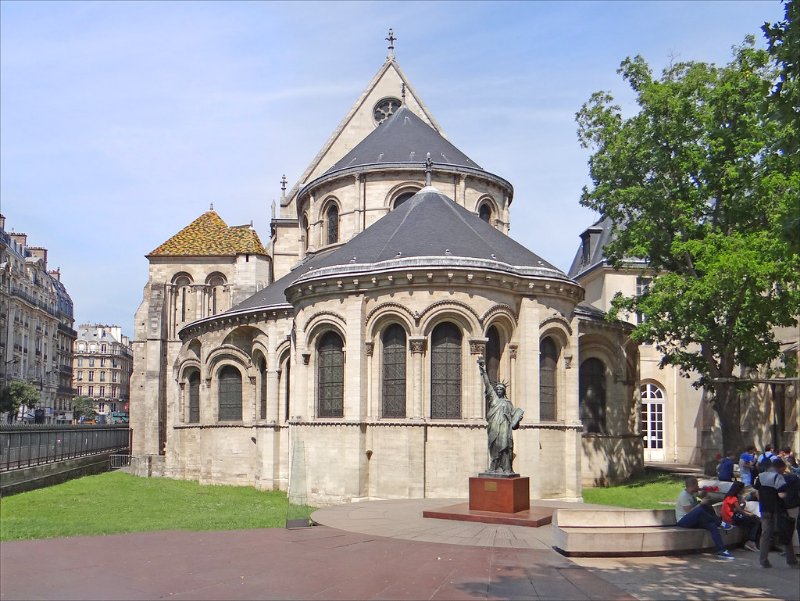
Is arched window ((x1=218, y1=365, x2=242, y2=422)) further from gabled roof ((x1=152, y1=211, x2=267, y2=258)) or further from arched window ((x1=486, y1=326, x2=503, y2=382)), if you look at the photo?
arched window ((x1=486, y1=326, x2=503, y2=382))

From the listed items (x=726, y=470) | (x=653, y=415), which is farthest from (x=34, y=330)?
(x=726, y=470)

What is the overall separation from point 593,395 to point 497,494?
13.6 metres

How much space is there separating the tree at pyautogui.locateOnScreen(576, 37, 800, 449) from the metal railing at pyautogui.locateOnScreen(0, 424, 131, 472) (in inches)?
775

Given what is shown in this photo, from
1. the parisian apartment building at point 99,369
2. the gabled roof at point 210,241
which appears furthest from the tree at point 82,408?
the gabled roof at point 210,241

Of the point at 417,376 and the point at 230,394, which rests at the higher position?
the point at 417,376

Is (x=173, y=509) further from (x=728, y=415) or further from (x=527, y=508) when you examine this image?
(x=728, y=415)

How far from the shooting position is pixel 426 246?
80.4ft

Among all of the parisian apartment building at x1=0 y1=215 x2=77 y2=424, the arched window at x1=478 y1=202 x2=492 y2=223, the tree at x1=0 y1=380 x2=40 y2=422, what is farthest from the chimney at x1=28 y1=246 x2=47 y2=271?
the arched window at x1=478 y1=202 x2=492 y2=223

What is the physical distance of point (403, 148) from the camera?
35.5 meters

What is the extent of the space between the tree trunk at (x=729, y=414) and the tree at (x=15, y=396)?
50.0 m

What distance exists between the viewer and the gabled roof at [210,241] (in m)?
41.2

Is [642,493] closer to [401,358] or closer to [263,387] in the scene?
[401,358]

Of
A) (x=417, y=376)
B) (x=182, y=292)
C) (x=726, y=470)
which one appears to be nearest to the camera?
(x=726, y=470)

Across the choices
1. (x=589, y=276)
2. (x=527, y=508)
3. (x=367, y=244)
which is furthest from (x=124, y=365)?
(x=527, y=508)
